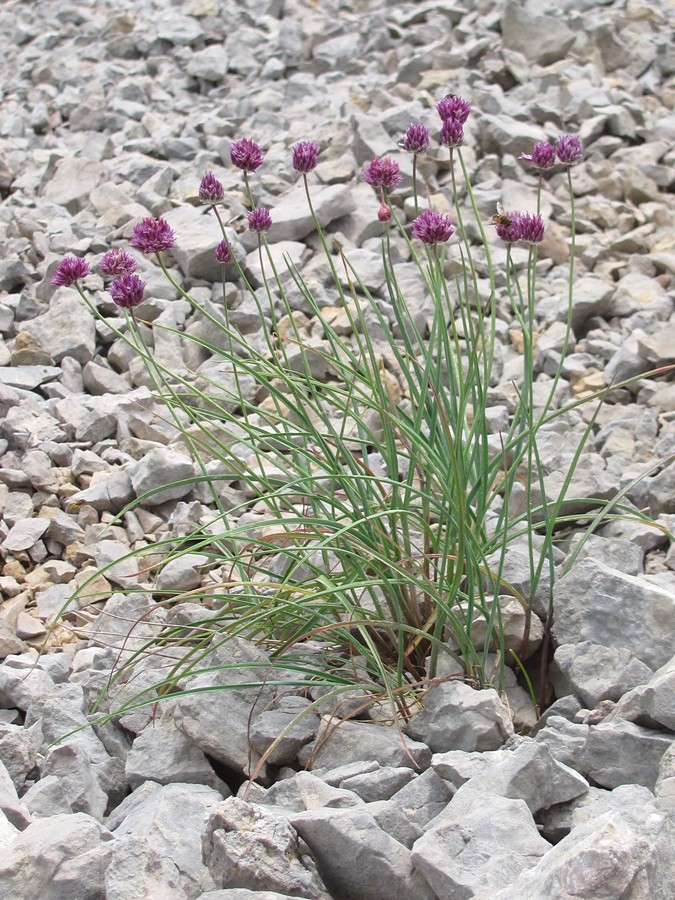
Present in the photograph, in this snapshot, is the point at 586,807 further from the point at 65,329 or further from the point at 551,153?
the point at 65,329

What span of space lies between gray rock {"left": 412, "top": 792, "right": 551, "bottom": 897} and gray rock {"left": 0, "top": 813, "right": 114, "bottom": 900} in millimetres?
470

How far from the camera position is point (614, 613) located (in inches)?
85.8

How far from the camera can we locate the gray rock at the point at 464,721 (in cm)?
A: 191

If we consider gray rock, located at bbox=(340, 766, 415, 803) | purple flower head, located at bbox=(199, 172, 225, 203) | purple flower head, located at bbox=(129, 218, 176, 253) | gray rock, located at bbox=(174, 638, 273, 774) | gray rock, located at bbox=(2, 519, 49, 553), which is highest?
purple flower head, located at bbox=(199, 172, 225, 203)

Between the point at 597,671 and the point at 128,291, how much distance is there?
4.00ft

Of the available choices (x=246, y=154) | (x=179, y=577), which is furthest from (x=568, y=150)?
(x=179, y=577)

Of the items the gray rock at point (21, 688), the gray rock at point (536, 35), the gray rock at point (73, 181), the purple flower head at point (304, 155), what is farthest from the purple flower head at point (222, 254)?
the gray rock at point (536, 35)

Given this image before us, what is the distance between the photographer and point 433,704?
1.99 meters

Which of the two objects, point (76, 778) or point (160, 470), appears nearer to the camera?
point (76, 778)

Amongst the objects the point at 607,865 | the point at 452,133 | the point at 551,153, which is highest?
the point at 452,133

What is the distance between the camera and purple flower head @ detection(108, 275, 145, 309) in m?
2.13

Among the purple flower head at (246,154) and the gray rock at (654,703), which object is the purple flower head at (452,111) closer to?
the purple flower head at (246,154)

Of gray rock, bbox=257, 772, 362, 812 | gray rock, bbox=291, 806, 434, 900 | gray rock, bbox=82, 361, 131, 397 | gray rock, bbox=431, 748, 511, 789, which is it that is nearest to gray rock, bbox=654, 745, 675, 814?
gray rock, bbox=431, 748, 511, 789

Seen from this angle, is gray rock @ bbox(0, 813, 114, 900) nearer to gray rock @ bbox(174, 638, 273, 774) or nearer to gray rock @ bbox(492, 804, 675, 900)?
gray rock @ bbox(174, 638, 273, 774)
